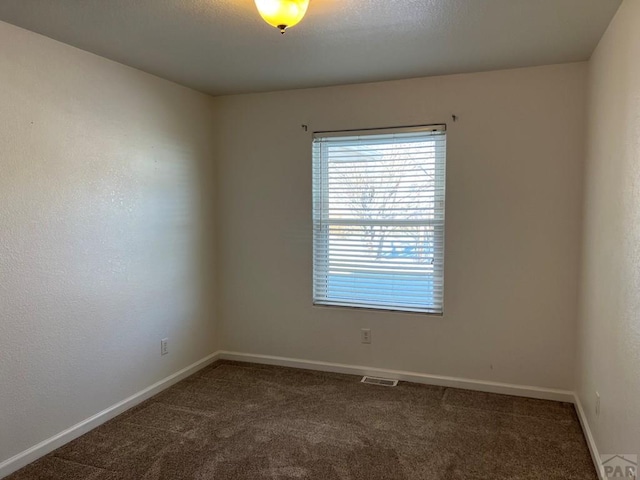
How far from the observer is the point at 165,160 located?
11.6 feet

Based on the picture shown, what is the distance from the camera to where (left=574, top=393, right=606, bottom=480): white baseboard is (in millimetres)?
2317

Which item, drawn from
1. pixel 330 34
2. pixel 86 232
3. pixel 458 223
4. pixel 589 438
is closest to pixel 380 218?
pixel 458 223

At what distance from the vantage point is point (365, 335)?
12.4 feet

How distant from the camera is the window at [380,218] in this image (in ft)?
11.6

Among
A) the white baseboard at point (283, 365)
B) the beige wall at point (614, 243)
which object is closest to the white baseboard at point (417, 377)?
the white baseboard at point (283, 365)

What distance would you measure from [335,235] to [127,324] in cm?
175

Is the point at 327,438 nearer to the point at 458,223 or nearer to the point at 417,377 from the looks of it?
the point at 417,377

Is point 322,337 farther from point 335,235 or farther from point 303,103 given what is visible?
point 303,103

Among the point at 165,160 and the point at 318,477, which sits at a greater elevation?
the point at 165,160

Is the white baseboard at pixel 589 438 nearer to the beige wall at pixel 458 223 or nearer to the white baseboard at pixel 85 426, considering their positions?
the beige wall at pixel 458 223

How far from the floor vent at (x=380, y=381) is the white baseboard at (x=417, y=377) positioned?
0.14 feet

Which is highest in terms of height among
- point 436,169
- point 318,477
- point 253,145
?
point 253,145

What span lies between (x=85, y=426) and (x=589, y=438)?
10.1 ft

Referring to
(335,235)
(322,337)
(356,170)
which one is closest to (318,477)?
(322,337)
